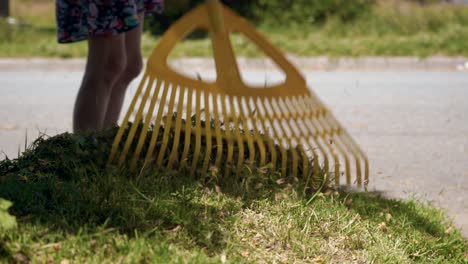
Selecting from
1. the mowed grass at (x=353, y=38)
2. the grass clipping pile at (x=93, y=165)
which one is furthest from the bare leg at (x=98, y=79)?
the mowed grass at (x=353, y=38)

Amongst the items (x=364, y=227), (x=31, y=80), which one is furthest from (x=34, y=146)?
(x=31, y=80)

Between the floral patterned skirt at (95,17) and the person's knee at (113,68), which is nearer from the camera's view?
the floral patterned skirt at (95,17)

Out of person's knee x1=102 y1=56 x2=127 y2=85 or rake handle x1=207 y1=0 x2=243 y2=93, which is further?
person's knee x1=102 y1=56 x2=127 y2=85

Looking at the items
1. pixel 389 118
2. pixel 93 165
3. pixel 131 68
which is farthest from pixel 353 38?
pixel 93 165

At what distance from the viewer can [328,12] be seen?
10477 millimetres

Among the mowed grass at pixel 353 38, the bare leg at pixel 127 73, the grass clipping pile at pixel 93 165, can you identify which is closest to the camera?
the grass clipping pile at pixel 93 165

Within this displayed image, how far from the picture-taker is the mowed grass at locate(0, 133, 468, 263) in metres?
2.12

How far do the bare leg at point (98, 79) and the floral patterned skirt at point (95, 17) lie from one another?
0.07 m

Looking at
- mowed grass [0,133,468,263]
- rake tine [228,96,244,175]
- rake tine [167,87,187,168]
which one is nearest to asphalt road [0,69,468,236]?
mowed grass [0,133,468,263]

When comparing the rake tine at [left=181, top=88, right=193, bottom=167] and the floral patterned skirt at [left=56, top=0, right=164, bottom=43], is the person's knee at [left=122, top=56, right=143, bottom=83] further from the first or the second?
the rake tine at [left=181, top=88, right=193, bottom=167]

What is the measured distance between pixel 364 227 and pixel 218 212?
55 centimetres

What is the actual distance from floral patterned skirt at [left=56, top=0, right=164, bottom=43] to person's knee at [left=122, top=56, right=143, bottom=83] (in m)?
0.39

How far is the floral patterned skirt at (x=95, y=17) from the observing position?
3.01 m

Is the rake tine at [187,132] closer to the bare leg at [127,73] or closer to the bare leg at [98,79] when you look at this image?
the bare leg at [98,79]
